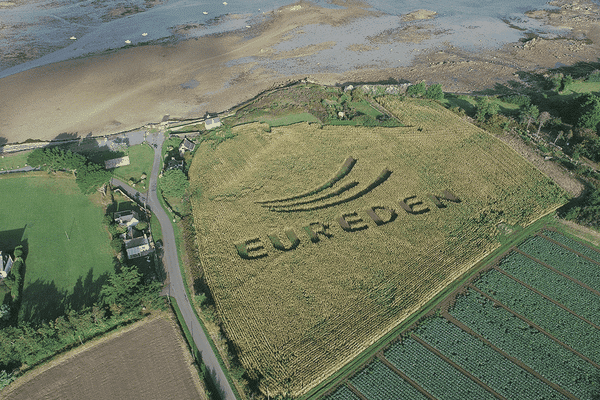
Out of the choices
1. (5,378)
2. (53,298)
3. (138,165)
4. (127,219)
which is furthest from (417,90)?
(5,378)

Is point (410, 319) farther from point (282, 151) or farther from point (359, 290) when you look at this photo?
point (282, 151)

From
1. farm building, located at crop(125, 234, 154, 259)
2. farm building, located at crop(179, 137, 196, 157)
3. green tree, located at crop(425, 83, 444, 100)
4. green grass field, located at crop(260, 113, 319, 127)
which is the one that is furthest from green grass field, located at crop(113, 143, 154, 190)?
green tree, located at crop(425, 83, 444, 100)

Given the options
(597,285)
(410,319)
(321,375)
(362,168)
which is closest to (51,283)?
(321,375)

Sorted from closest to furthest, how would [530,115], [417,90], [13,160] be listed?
[13,160] → [530,115] → [417,90]

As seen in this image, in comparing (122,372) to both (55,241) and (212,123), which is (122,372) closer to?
(55,241)

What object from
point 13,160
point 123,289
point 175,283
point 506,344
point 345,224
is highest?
point 13,160

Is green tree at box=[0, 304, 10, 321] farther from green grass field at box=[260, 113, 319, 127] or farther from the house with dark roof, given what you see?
green grass field at box=[260, 113, 319, 127]

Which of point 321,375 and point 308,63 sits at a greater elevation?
point 308,63
